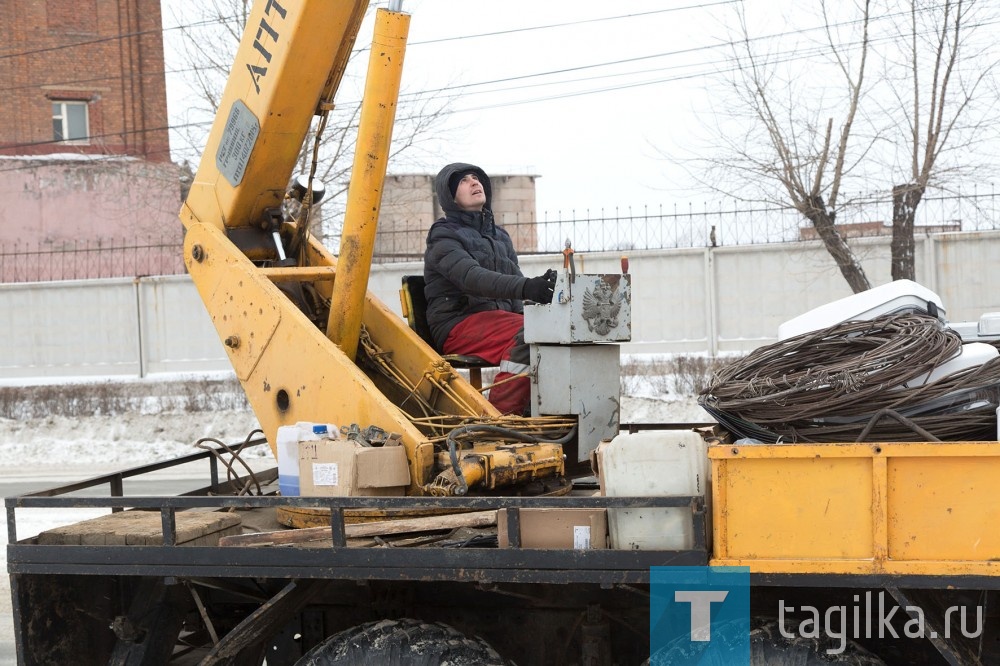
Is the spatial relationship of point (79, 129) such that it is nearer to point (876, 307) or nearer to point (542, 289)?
point (542, 289)

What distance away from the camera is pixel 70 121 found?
3009 centimetres

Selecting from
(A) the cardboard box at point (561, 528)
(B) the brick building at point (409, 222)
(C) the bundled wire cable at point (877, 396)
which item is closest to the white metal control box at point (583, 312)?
(C) the bundled wire cable at point (877, 396)

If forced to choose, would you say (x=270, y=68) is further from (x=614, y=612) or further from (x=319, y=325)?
(x=614, y=612)

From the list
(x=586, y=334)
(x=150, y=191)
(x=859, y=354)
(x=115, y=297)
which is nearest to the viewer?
(x=859, y=354)

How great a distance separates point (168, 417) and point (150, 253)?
11625 millimetres

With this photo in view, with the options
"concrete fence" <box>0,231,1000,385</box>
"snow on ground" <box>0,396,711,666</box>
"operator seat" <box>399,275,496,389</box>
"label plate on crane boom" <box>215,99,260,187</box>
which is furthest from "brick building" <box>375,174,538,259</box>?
"label plate on crane boom" <box>215,99,260,187</box>

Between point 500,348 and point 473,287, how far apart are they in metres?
0.38

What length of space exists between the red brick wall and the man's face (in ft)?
86.4

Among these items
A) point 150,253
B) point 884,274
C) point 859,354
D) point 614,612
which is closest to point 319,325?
point 614,612

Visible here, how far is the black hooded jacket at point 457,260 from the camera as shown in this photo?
5360mm

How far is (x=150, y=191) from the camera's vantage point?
28.7 metres

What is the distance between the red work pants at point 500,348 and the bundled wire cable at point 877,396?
149 cm

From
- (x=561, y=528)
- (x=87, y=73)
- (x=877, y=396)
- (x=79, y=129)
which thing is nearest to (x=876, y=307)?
(x=877, y=396)

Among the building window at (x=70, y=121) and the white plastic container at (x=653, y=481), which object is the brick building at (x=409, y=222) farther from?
the white plastic container at (x=653, y=481)
